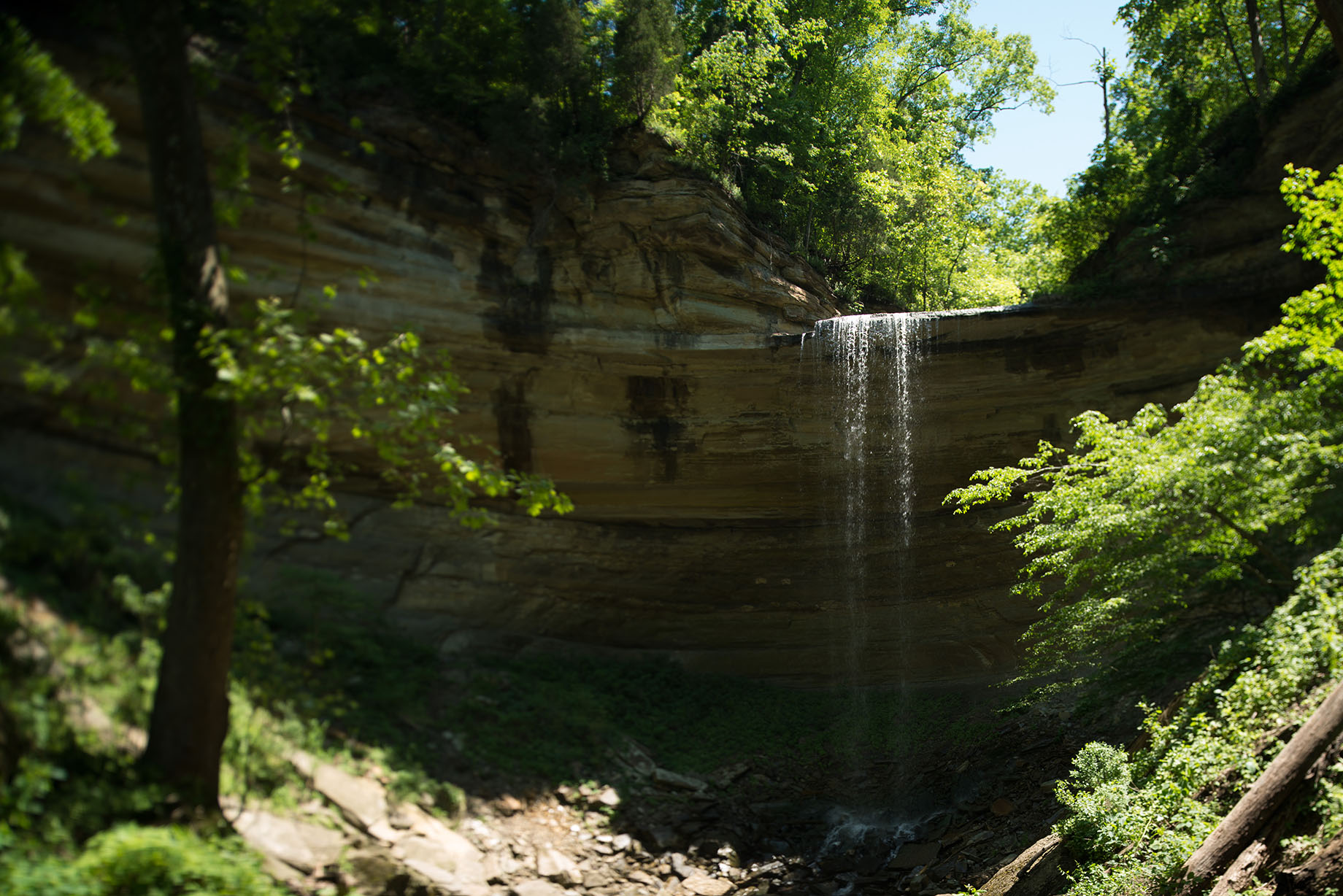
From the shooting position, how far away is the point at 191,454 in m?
6.37

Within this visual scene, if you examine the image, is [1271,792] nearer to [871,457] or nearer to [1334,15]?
[1334,15]

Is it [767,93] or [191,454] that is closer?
[191,454]

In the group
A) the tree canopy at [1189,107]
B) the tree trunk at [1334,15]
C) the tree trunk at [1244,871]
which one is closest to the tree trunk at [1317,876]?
the tree trunk at [1244,871]

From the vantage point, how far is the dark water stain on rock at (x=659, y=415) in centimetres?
1447

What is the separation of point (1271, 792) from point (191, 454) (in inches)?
329

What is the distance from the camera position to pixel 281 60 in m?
7.46

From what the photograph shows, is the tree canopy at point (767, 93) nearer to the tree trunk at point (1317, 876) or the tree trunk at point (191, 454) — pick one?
the tree trunk at point (191, 454)

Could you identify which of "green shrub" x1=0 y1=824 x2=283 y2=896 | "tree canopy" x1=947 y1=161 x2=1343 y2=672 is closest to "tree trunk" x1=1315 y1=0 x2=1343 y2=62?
"tree canopy" x1=947 y1=161 x2=1343 y2=672

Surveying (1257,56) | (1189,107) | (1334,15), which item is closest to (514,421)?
(1334,15)

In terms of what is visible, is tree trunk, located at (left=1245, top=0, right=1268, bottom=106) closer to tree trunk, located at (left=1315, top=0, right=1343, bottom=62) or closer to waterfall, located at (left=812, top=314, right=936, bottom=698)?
tree trunk, located at (left=1315, top=0, right=1343, bottom=62)

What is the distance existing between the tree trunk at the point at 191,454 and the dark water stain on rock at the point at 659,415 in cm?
836

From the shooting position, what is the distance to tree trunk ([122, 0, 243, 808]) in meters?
6.26

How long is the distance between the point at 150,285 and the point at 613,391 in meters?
8.25

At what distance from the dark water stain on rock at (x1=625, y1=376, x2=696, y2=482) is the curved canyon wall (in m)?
0.04
